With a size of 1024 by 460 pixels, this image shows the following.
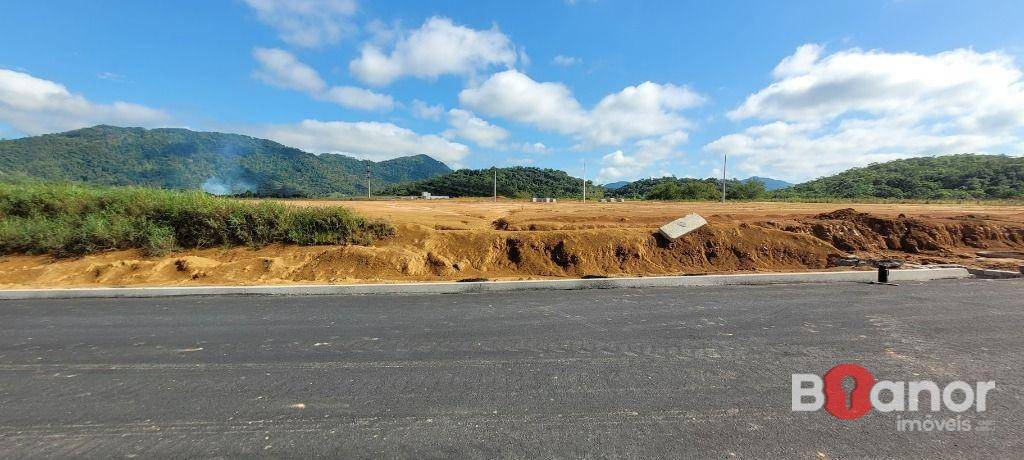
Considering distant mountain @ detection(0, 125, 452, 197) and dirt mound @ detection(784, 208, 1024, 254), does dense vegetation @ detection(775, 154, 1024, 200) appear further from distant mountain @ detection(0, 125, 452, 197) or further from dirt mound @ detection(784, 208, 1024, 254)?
distant mountain @ detection(0, 125, 452, 197)

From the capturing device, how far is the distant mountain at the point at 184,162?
274 feet

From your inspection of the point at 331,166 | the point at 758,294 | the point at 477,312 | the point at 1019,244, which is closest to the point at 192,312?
the point at 477,312

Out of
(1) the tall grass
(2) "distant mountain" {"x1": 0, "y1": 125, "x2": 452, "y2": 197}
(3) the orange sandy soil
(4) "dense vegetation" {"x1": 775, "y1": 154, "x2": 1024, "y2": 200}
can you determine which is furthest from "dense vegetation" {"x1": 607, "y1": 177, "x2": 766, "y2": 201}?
(2) "distant mountain" {"x1": 0, "y1": 125, "x2": 452, "y2": 197}

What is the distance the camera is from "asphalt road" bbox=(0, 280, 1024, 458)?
2637mm

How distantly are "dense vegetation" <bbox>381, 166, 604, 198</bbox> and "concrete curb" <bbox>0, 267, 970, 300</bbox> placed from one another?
55949 mm

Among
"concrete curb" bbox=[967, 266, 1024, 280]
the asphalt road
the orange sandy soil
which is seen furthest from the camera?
the orange sandy soil

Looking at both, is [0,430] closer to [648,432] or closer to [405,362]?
[405,362]

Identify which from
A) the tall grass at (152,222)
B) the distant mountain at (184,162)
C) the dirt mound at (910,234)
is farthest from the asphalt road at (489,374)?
the distant mountain at (184,162)

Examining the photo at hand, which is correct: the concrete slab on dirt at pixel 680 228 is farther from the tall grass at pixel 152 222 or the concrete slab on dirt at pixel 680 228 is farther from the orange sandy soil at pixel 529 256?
the tall grass at pixel 152 222

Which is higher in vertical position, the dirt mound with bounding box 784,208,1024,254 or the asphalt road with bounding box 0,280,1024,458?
the dirt mound with bounding box 784,208,1024,254

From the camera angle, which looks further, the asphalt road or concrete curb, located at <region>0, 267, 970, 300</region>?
concrete curb, located at <region>0, 267, 970, 300</region>

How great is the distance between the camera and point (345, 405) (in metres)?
3.14

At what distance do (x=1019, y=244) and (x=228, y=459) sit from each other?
64.4ft

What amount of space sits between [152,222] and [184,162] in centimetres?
11938
